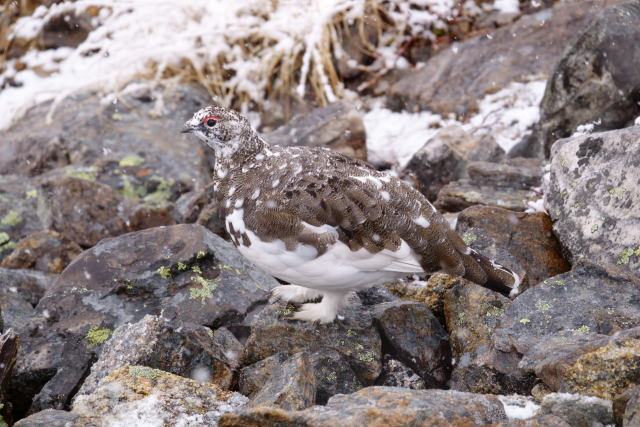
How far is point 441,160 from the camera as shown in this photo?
552cm


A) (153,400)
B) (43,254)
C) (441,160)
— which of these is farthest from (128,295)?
(441,160)

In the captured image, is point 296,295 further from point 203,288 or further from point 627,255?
Result: point 627,255

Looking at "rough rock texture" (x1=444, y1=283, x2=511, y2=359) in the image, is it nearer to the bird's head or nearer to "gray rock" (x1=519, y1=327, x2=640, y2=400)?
"gray rock" (x1=519, y1=327, x2=640, y2=400)

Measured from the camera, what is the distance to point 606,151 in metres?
3.82

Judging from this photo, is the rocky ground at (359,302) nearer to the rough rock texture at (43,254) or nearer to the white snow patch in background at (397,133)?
the rough rock texture at (43,254)

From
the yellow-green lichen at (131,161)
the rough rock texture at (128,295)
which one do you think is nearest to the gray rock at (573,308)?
the rough rock texture at (128,295)

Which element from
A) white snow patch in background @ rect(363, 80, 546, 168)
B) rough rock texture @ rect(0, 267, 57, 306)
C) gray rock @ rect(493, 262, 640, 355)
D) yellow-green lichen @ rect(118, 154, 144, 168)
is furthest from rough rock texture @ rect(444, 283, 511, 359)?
yellow-green lichen @ rect(118, 154, 144, 168)

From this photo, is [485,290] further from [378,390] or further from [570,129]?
[570,129]

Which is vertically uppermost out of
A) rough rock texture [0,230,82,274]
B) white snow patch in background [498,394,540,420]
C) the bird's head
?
the bird's head

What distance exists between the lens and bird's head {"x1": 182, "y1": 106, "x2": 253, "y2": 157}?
3.62 m

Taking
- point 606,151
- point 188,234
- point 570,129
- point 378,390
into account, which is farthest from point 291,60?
point 378,390

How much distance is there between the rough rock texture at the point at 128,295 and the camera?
12.2 feet

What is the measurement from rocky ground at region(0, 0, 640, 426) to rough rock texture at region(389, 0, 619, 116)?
33.9 inches

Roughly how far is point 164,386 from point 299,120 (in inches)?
145
